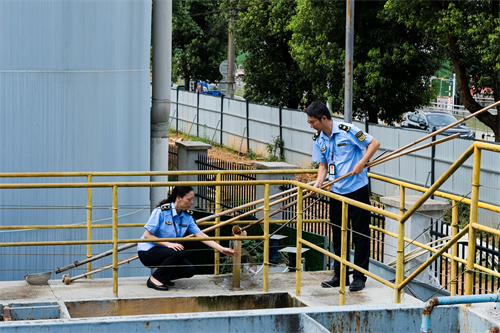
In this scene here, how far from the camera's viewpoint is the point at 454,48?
1777cm

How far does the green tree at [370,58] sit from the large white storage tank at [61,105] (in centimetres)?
1186

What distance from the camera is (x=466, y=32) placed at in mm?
16656

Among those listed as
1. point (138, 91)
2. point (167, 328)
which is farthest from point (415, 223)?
point (167, 328)

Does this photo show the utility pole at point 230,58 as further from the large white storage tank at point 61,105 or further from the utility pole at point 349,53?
the large white storage tank at point 61,105

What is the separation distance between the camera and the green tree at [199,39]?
121 ft

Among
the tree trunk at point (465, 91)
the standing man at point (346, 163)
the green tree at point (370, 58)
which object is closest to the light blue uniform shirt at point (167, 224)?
the standing man at point (346, 163)

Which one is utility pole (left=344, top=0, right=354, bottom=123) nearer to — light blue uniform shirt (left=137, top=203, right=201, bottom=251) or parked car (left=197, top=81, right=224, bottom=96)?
light blue uniform shirt (left=137, top=203, right=201, bottom=251)

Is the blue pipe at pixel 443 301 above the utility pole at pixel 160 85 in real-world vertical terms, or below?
below

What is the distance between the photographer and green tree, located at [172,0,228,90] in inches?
1454

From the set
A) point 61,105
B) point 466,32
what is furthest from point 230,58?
point 61,105

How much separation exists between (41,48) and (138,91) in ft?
5.05

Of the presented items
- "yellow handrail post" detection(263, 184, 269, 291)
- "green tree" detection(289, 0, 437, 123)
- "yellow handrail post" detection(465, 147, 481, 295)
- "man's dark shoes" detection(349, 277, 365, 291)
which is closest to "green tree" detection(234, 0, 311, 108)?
"green tree" detection(289, 0, 437, 123)

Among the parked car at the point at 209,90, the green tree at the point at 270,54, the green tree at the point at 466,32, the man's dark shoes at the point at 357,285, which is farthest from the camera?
the parked car at the point at 209,90

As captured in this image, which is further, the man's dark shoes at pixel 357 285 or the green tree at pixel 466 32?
the green tree at pixel 466 32
